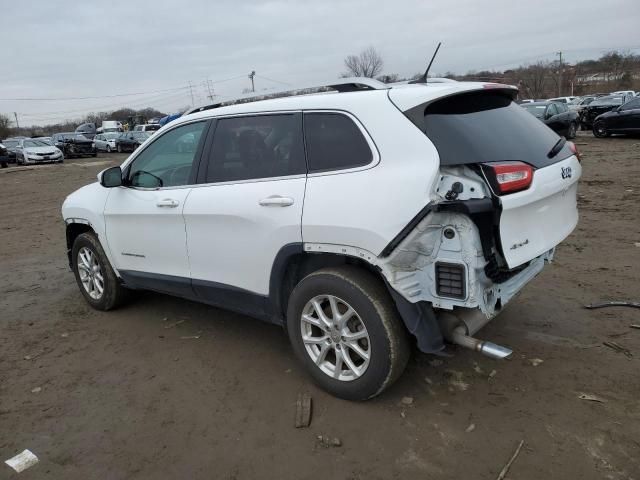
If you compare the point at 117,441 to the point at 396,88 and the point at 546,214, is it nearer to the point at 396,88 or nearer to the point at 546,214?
the point at 396,88

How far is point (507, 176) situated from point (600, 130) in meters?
20.1

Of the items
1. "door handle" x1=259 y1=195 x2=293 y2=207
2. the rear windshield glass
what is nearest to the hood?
"door handle" x1=259 y1=195 x2=293 y2=207

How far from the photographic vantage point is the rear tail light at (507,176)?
2668 mm

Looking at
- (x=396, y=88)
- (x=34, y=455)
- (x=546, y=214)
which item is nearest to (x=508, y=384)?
(x=546, y=214)

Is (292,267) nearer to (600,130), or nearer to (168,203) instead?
(168,203)

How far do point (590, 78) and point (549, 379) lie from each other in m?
83.4

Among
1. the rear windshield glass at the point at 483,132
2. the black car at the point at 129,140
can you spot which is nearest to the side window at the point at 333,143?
the rear windshield glass at the point at 483,132

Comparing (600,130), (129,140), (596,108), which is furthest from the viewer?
(129,140)

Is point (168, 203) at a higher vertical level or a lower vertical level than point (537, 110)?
lower

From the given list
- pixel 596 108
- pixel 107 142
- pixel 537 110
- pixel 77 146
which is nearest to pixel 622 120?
pixel 537 110

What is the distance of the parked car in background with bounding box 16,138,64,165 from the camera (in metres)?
26.5

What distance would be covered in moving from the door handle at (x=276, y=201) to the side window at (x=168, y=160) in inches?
37.4

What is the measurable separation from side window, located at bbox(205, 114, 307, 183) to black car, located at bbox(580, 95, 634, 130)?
940 inches

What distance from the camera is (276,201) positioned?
10.6 feet
